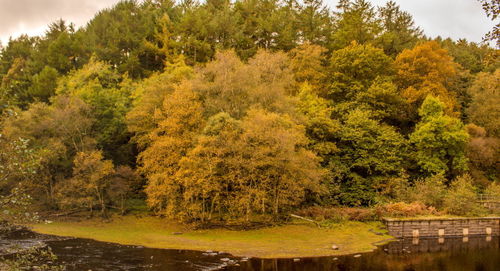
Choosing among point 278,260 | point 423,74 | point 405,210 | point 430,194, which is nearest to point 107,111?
point 278,260

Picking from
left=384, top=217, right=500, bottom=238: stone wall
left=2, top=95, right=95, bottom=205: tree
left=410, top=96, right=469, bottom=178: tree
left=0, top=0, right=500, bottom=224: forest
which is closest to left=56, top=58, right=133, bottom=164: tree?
left=0, top=0, right=500, bottom=224: forest

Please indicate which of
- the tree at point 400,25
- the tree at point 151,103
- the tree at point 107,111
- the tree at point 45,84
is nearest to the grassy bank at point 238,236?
the tree at point 151,103

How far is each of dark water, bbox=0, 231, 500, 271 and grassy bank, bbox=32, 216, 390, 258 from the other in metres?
1.77

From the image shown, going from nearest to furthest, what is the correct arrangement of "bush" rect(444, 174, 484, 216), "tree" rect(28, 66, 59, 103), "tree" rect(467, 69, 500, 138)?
"bush" rect(444, 174, 484, 216) → "tree" rect(467, 69, 500, 138) → "tree" rect(28, 66, 59, 103)

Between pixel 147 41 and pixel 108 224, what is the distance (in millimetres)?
35823

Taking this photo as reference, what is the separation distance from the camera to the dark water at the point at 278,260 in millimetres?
27453

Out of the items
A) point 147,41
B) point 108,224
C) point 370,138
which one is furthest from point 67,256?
point 147,41

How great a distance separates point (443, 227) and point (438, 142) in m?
13.4

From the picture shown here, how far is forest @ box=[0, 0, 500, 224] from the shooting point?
40.0m

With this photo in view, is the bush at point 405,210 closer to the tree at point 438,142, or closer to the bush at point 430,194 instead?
the bush at point 430,194

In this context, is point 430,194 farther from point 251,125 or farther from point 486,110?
point 486,110

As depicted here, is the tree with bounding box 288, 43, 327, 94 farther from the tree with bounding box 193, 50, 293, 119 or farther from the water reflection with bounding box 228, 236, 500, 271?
the water reflection with bounding box 228, 236, 500, 271

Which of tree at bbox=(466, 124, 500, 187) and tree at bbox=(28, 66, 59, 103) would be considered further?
tree at bbox=(28, 66, 59, 103)

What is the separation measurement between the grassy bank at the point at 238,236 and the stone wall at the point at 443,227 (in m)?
1.69
